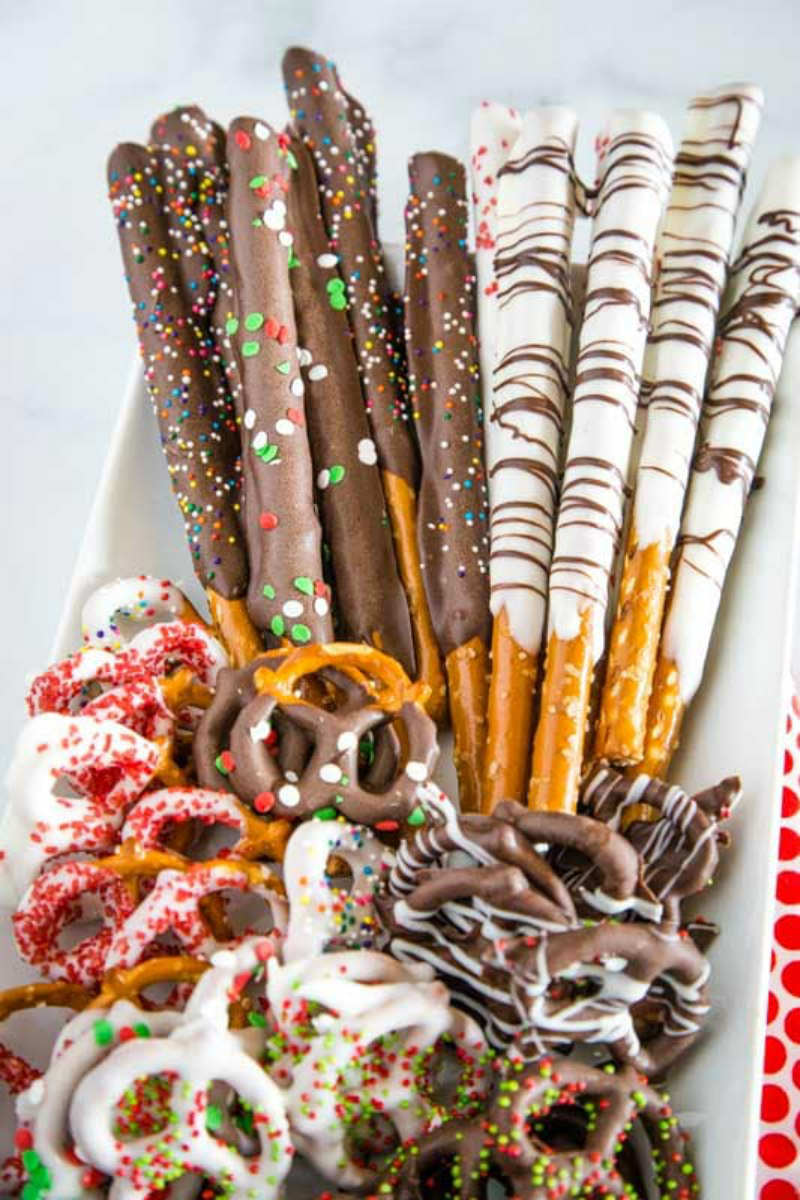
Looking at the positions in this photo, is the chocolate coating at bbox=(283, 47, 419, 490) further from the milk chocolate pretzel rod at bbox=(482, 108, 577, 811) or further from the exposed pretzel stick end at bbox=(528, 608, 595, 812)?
the exposed pretzel stick end at bbox=(528, 608, 595, 812)

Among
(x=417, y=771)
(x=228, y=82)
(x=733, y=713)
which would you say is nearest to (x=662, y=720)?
(x=733, y=713)

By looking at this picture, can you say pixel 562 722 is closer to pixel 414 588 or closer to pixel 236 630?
pixel 414 588

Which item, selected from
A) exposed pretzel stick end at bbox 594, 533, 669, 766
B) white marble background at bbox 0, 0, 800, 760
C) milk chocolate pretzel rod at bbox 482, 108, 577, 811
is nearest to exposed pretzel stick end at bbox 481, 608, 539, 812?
milk chocolate pretzel rod at bbox 482, 108, 577, 811

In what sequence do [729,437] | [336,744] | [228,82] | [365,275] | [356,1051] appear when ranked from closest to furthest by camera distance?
[356,1051]
[336,744]
[729,437]
[365,275]
[228,82]

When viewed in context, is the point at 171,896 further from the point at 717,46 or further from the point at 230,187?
the point at 717,46

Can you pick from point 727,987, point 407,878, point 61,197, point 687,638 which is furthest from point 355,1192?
point 61,197

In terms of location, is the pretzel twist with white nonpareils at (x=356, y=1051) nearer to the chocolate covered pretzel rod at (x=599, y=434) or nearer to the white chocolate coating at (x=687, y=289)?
the chocolate covered pretzel rod at (x=599, y=434)
